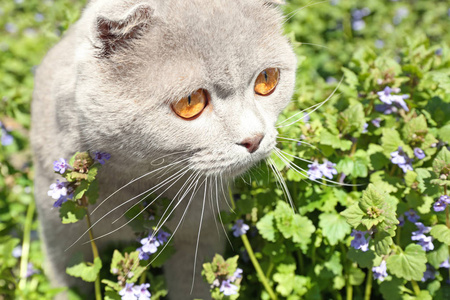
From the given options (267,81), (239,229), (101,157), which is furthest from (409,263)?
(101,157)

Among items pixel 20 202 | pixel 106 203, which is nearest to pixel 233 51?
pixel 106 203

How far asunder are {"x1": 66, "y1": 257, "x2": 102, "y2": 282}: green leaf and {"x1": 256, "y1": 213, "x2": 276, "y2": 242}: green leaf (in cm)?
56

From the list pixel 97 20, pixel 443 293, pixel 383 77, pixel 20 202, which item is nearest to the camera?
pixel 97 20

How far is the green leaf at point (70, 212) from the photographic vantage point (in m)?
1.27

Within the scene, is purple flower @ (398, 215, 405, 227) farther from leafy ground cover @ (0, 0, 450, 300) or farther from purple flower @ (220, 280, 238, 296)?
purple flower @ (220, 280, 238, 296)

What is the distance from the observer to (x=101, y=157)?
50.1 inches

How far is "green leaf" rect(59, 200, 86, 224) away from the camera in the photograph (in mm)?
1267

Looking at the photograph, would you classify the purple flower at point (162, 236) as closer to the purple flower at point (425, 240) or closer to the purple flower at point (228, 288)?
the purple flower at point (228, 288)

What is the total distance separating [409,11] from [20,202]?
126 inches

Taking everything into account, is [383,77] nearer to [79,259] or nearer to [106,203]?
[106,203]

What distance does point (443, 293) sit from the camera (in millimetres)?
1497

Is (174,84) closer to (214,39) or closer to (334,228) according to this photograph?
(214,39)

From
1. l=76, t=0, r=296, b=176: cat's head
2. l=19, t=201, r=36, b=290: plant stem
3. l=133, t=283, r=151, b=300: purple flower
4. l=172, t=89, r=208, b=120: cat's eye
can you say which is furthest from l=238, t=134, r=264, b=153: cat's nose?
l=19, t=201, r=36, b=290: plant stem

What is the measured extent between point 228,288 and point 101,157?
1.82 ft
